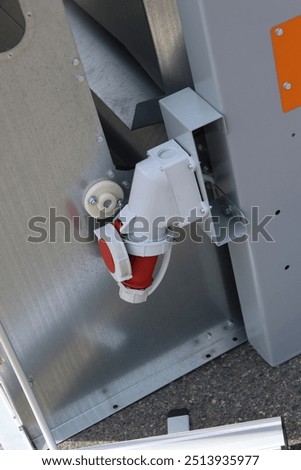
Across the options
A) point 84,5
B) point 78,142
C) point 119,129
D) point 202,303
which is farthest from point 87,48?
point 202,303

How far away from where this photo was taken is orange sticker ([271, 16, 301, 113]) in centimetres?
156

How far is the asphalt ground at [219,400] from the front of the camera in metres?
1.96

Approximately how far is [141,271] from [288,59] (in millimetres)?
539

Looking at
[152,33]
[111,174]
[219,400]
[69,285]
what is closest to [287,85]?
[152,33]

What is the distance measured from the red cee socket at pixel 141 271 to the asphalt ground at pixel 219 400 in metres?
0.41

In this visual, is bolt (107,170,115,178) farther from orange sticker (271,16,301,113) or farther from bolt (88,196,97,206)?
orange sticker (271,16,301,113)

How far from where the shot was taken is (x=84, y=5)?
1.94 meters

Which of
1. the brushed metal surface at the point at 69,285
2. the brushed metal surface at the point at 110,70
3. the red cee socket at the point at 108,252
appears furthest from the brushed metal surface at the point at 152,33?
the red cee socket at the point at 108,252

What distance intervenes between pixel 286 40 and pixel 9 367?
96cm

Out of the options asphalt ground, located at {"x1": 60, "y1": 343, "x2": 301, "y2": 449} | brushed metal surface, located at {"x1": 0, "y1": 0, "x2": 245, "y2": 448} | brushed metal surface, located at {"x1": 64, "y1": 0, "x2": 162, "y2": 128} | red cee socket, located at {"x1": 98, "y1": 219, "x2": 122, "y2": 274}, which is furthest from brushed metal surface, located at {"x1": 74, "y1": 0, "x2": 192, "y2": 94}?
asphalt ground, located at {"x1": 60, "y1": 343, "x2": 301, "y2": 449}

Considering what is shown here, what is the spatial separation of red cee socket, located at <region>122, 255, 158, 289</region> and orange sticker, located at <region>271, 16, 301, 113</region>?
0.43m

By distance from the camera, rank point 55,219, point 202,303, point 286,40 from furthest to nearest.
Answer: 1. point 202,303
2. point 55,219
3. point 286,40

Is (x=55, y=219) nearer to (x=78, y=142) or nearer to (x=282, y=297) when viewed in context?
(x=78, y=142)

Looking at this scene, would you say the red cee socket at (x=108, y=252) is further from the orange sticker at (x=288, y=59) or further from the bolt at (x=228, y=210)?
the orange sticker at (x=288, y=59)
